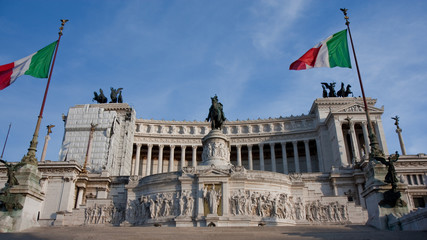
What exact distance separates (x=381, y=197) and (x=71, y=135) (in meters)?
52.8

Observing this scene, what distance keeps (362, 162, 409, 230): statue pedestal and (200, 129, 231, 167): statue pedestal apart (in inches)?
593

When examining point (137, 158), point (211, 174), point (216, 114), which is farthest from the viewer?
point (137, 158)

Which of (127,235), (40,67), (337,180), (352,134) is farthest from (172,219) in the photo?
(352,134)

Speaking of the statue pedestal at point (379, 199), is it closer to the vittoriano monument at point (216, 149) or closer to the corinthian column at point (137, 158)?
the vittoriano monument at point (216, 149)

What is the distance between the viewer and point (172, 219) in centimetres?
2766

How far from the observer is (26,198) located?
18406 mm

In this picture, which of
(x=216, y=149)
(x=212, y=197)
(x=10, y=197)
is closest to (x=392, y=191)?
(x=212, y=197)

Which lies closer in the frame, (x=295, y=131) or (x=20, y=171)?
(x=20, y=171)

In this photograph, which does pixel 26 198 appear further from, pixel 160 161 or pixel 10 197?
pixel 160 161

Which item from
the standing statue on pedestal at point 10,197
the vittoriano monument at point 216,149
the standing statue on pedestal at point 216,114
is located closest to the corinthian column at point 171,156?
the standing statue on pedestal at point 216,114

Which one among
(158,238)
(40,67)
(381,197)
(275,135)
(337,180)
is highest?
(275,135)

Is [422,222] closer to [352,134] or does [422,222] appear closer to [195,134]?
[352,134]

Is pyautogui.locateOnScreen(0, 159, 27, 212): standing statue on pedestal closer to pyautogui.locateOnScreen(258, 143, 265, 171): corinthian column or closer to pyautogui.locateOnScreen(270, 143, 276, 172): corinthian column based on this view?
pyautogui.locateOnScreen(258, 143, 265, 171): corinthian column

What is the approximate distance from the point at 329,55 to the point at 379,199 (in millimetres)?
11339
